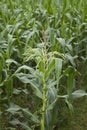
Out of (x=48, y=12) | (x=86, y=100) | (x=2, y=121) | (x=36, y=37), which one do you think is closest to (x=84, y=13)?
(x=48, y=12)

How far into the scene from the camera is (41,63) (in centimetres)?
220

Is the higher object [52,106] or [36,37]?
[36,37]

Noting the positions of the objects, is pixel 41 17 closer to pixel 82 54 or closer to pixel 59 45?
pixel 82 54

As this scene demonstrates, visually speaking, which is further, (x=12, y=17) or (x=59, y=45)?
(x=12, y=17)

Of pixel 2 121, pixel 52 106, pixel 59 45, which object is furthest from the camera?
pixel 59 45

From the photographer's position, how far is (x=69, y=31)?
3.68 m

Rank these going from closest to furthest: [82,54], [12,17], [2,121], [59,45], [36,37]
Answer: [2,121] < [59,45] < [36,37] < [82,54] < [12,17]

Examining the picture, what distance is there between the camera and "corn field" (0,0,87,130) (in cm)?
237

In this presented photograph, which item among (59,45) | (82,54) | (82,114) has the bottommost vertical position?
(82,114)

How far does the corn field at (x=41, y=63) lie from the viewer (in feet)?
7.76

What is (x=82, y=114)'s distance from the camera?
3.16 m

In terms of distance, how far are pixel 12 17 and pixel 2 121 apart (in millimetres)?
1633

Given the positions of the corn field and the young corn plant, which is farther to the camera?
the corn field

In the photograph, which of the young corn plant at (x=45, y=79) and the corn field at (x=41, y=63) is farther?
the corn field at (x=41, y=63)
